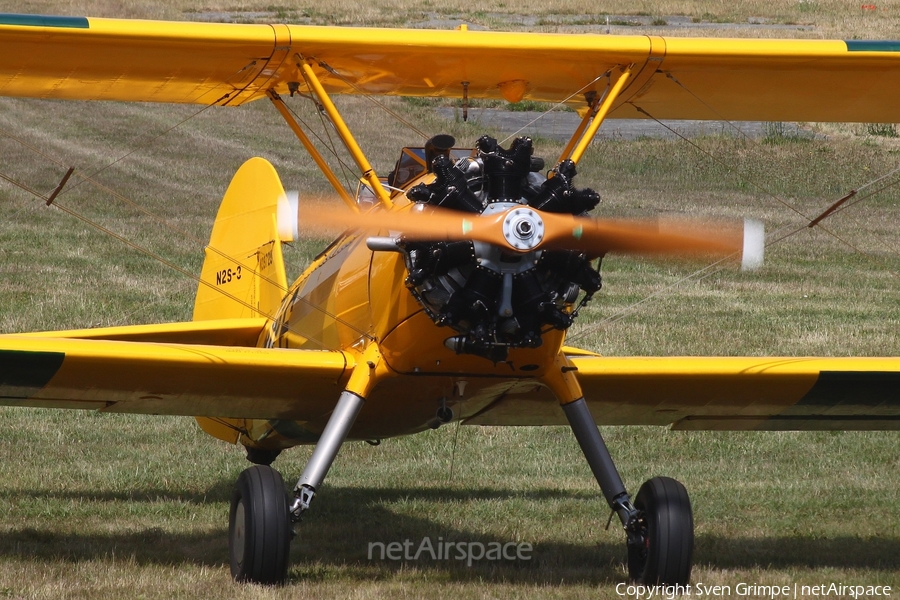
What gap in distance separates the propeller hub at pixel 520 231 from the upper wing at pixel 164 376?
1467mm

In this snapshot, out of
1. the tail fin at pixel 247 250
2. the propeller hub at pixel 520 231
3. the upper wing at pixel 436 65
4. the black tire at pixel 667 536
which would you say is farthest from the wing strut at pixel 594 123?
the tail fin at pixel 247 250

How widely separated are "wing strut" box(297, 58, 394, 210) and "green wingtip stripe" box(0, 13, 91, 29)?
1.20 metres

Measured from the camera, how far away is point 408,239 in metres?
5.80

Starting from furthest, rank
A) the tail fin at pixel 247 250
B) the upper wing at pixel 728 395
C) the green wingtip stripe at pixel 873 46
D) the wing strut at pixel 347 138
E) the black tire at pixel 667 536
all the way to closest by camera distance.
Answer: the tail fin at pixel 247 250, the green wingtip stripe at pixel 873 46, the upper wing at pixel 728 395, the wing strut at pixel 347 138, the black tire at pixel 667 536

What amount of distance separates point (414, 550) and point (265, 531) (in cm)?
164

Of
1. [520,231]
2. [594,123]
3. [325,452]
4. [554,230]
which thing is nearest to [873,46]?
[594,123]

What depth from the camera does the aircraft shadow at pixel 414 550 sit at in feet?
22.4

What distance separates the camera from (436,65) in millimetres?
7520

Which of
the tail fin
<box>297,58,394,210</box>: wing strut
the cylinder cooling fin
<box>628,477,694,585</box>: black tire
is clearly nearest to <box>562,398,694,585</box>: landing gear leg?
<box>628,477,694,585</box>: black tire

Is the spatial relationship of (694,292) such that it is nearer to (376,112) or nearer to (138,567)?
(138,567)

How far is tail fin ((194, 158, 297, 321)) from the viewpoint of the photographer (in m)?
9.26

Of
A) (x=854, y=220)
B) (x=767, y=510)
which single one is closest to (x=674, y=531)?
(x=767, y=510)

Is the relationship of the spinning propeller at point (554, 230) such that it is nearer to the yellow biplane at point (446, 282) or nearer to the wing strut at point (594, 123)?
the yellow biplane at point (446, 282)

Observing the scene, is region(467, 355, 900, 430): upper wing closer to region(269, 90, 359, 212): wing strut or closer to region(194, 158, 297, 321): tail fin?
region(269, 90, 359, 212): wing strut
